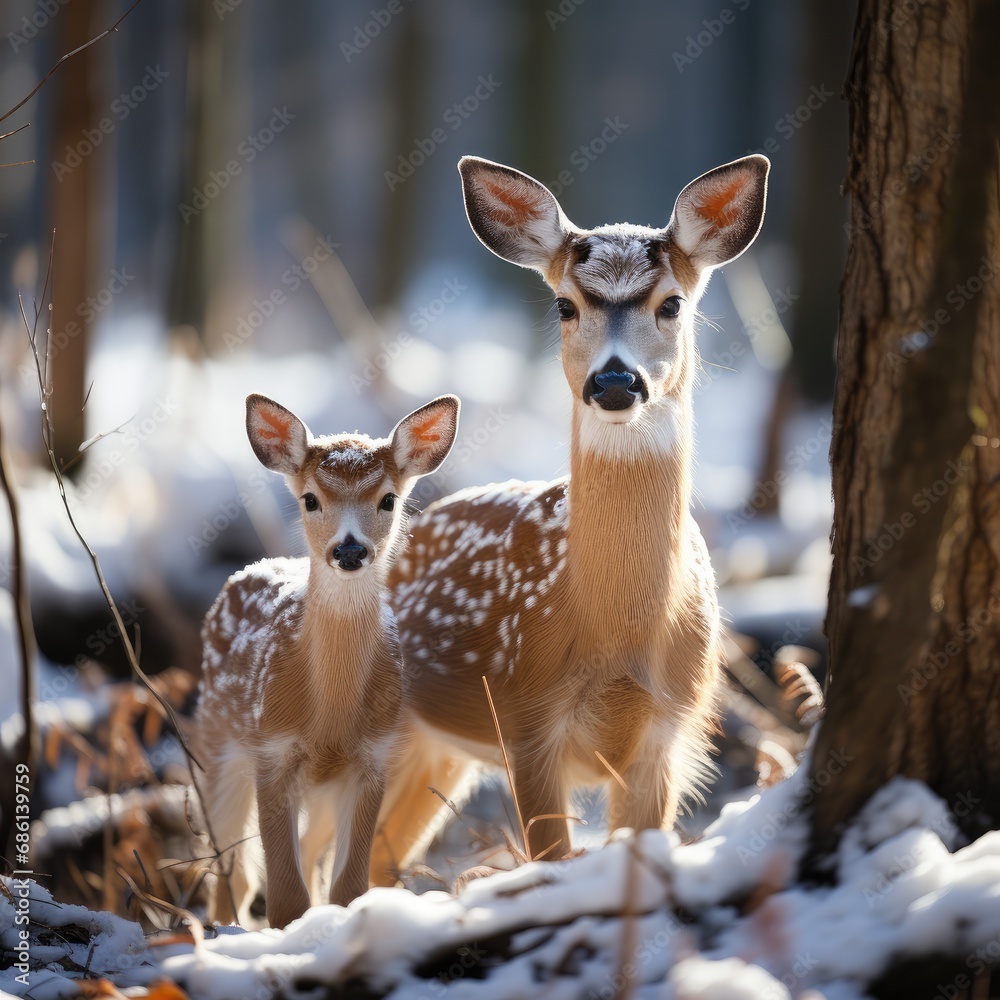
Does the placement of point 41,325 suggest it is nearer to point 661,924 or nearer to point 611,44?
point 661,924

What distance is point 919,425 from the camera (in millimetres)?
2762

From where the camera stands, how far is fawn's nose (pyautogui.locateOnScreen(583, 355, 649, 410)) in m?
3.64

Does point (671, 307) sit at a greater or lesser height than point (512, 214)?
lesser

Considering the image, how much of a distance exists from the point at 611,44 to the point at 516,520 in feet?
69.5

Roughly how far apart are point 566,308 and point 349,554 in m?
1.07

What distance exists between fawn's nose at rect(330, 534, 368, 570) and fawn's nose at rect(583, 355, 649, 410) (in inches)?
34.5

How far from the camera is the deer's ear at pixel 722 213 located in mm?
4105

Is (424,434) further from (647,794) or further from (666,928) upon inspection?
(666,928)
